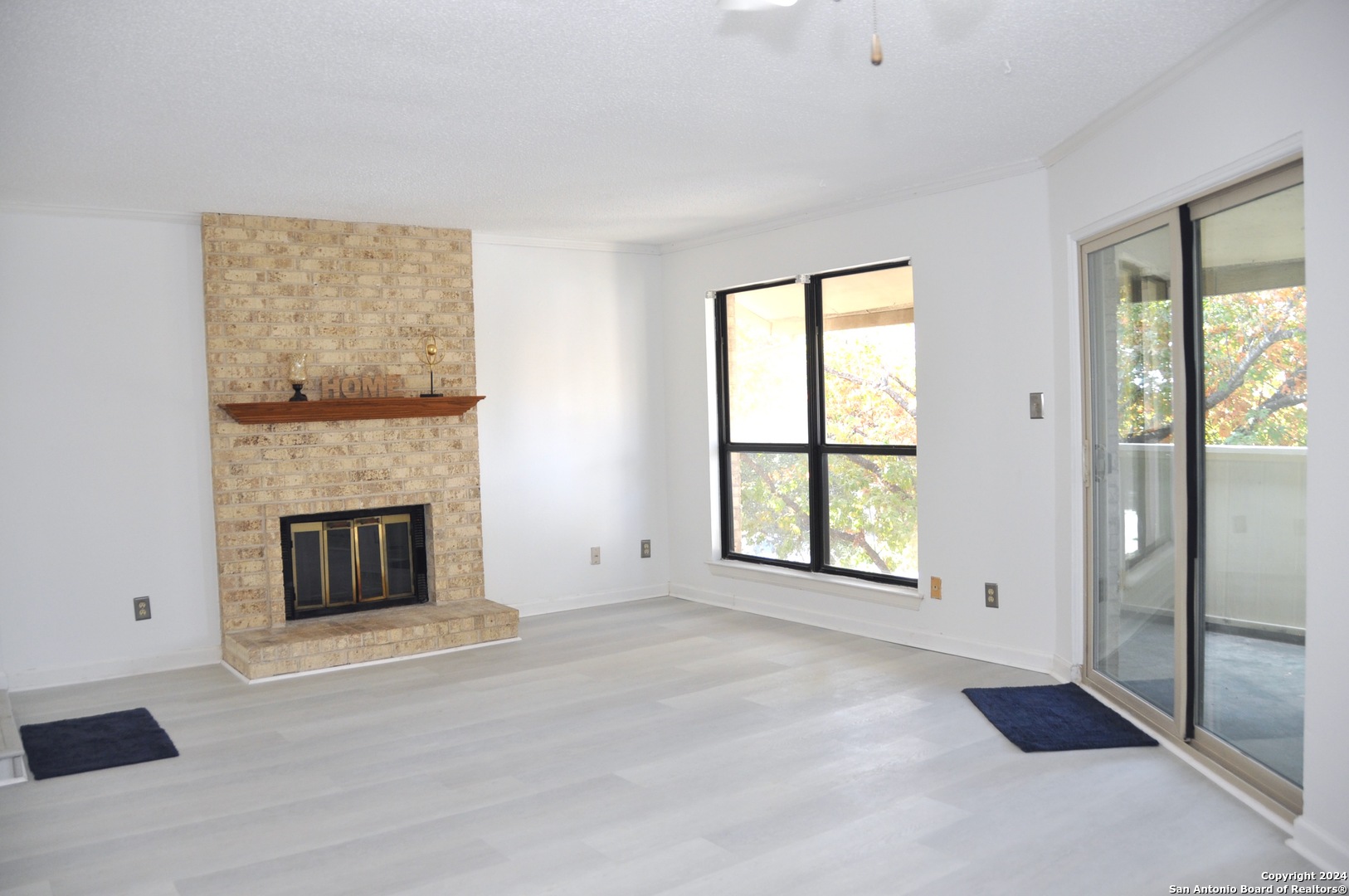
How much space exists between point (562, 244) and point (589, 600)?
244cm

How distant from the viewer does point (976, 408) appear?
17.1 feet

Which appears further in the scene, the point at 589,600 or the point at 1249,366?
the point at 589,600

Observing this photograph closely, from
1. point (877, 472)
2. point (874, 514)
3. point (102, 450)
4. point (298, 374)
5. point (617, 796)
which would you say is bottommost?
point (617, 796)

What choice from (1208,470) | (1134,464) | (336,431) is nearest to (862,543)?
(1134,464)

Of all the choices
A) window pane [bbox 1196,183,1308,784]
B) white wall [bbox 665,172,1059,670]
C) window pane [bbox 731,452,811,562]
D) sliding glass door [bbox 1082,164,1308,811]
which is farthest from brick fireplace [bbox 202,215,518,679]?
window pane [bbox 1196,183,1308,784]

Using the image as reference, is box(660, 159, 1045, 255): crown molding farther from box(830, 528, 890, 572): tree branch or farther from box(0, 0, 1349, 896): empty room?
box(830, 528, 890, 572): tree branch

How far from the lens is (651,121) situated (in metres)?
4.00

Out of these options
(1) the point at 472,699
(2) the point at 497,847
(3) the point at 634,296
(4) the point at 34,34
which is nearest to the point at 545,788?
(2) the point at 497,847

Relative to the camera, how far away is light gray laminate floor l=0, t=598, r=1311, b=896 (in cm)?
291

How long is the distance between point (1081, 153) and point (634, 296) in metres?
3.46

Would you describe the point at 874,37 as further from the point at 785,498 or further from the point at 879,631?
the point at 785,498

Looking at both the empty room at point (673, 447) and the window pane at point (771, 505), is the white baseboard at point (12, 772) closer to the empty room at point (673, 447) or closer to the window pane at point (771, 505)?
the empty room at point (673, 447)

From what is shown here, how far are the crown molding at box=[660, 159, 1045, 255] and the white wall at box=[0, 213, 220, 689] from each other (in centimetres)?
314

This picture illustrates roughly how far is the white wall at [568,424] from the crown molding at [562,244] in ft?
0.08
